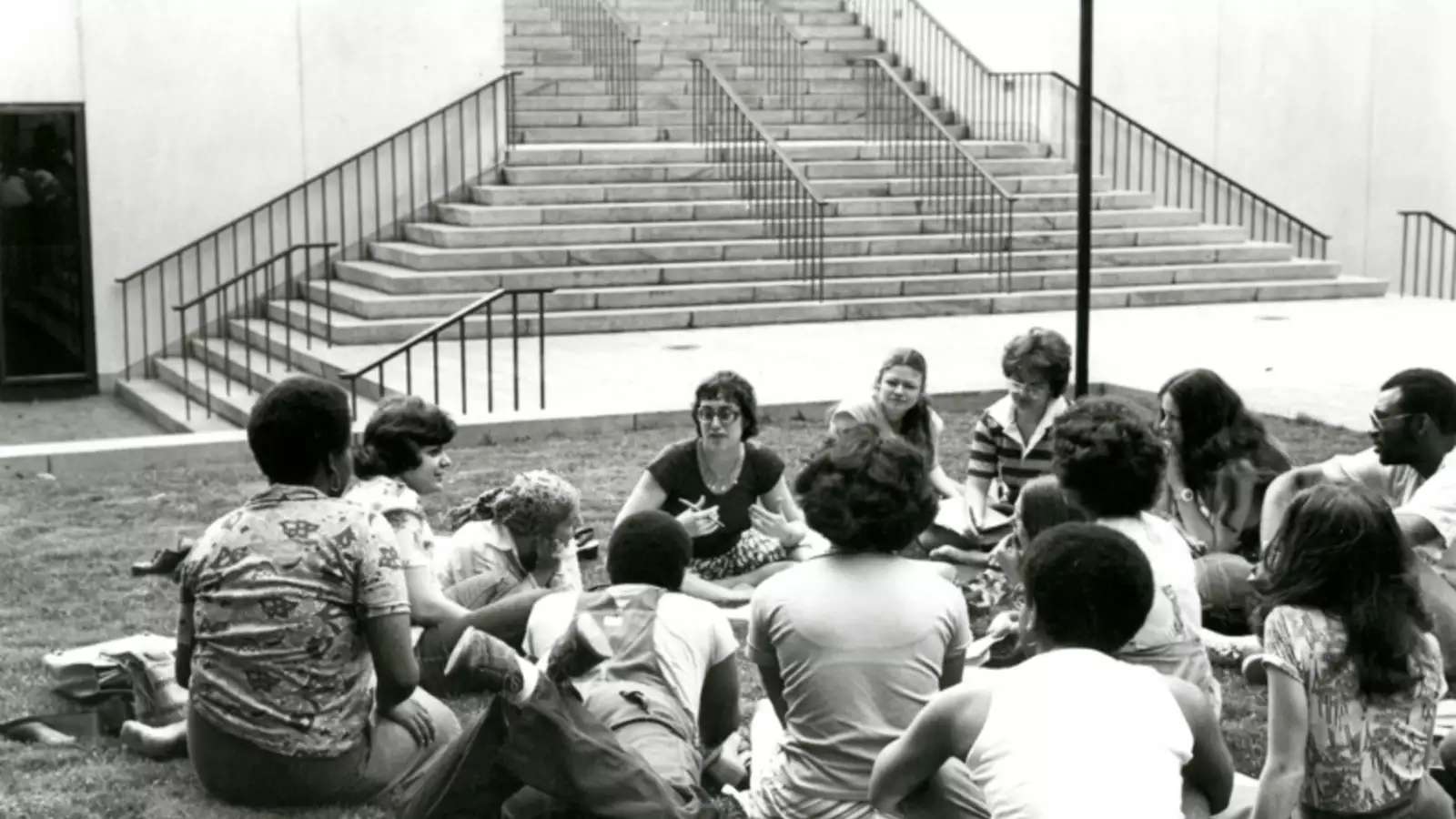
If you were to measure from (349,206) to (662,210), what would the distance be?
280 cm

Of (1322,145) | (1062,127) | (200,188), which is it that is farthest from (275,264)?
(1322,145)

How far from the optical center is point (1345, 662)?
4.57 metres

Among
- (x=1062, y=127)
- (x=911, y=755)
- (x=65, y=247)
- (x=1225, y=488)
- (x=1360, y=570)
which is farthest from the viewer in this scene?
(x=1062, y=127)

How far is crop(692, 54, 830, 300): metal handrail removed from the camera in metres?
18.7

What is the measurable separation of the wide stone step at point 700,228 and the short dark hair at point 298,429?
12874 millimetres

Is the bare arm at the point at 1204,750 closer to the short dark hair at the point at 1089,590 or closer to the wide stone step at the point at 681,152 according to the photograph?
the short dark hair at the point at 1089,590

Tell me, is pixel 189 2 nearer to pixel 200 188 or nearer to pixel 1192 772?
pixel 200 188

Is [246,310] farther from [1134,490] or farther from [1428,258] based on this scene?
[1428,258]

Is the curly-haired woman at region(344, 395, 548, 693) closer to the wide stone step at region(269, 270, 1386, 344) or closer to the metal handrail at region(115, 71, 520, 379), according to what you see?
the wide stone step at region(269, 270, 1386, 344)

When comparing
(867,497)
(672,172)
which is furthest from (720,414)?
(672,172)

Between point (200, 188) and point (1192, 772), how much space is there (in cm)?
1509

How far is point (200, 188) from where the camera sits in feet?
58.9

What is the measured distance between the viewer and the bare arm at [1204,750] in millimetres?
4035

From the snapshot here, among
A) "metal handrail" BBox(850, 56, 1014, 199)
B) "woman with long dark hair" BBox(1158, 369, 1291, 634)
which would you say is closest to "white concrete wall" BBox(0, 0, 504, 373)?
"metal handrail" BBox(850, 56, 1014, 199)
